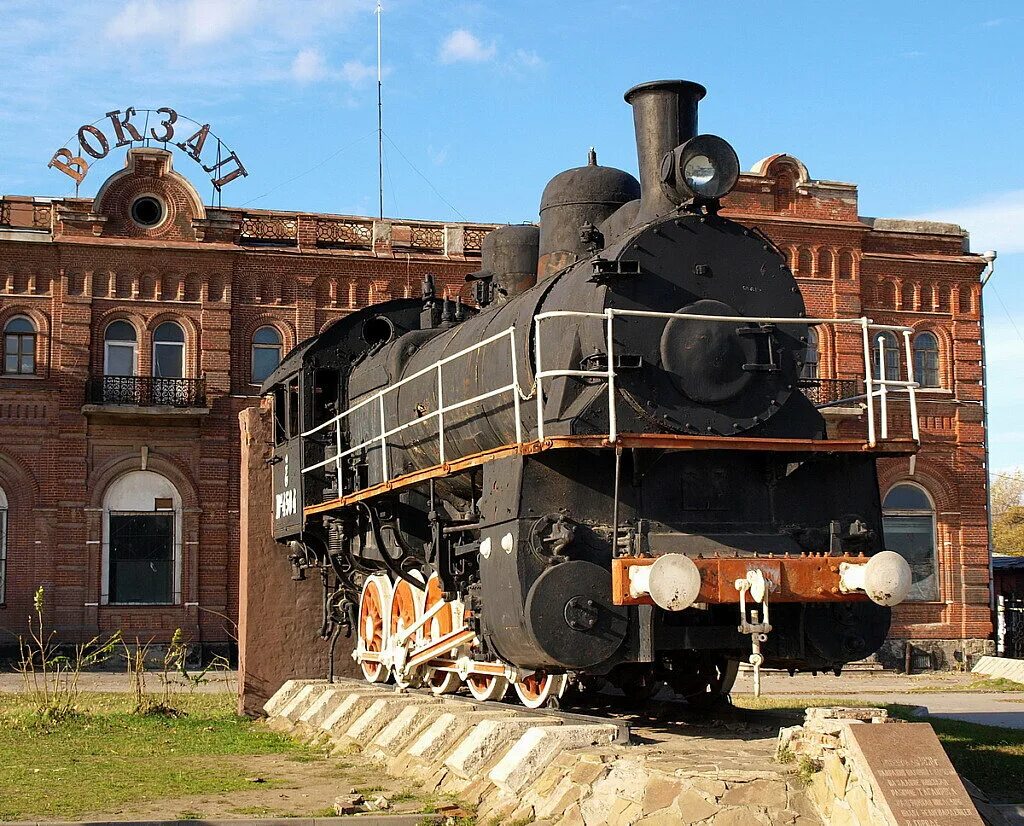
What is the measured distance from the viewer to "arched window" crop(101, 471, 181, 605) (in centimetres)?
3042

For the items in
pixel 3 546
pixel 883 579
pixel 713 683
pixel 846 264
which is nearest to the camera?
pixel 883 579

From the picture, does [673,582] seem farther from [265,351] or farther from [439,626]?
[265,351]

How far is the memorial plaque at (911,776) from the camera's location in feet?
25.2

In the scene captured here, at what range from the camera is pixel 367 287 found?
106ft

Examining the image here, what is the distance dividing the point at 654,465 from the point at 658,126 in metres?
2.94

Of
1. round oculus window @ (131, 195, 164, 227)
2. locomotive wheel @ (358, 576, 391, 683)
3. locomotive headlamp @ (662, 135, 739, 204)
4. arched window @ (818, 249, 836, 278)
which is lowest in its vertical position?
locomotive wheel @ (358, 576, 391, 683)

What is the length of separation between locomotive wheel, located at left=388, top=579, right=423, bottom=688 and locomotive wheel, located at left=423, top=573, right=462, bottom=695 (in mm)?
202

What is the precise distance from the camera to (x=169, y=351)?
3127cm

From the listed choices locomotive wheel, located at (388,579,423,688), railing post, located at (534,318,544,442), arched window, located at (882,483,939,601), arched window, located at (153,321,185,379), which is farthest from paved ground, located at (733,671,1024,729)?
arched window, located at (153,321,185,379)

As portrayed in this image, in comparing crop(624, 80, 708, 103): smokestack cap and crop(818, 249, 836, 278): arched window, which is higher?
crop(818, 249, 836, 278): arched window

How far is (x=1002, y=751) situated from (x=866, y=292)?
75.4 feet

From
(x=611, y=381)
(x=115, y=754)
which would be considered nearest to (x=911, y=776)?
(x=611, y=381)

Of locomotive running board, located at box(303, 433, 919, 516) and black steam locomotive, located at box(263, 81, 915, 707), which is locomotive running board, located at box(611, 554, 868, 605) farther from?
locomotive running board, located at box(303, 433, 919, 516)

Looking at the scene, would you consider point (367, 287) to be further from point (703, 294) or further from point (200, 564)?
point (703, 294)
